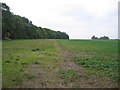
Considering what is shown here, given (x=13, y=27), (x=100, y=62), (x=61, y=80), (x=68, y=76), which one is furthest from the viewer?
(x=13, y=27)

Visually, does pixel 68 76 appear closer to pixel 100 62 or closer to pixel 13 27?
pixel 100 62

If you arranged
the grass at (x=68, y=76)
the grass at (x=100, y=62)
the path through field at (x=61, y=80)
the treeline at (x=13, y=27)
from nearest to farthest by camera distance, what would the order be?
the path through field at (x=61, y=80) → the grass at (x=68, y=76) → the grass at (x=100, y=62) → the treeline at (x=13, y=27)

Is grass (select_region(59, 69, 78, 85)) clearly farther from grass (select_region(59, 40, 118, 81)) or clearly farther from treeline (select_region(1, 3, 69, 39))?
treeline (select_region(1, 3, 69, 39))


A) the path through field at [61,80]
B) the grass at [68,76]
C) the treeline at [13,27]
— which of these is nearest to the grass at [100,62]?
the path through field at [61,80]

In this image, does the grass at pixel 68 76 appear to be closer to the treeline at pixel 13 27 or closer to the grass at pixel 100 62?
the grass at pixel 100 62

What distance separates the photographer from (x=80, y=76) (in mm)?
16078

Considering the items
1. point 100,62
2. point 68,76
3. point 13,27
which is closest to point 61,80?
point 68,76

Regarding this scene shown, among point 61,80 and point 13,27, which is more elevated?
point 13,27

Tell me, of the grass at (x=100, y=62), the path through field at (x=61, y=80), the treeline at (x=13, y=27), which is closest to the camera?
the path through field at (x=61, y=80)

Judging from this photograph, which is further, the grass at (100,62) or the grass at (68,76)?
the grass at (100,62)

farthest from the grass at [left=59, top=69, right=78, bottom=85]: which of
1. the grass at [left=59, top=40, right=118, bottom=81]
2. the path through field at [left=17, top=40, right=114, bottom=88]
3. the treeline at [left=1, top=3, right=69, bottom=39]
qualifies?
the treeline at [left=1, top=3, right=69, bottom=39]

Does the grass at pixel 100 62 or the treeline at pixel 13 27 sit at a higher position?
the treeline at pixel 13 27

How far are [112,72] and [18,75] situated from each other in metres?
5.73

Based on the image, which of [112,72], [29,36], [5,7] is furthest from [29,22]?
[112,72]
